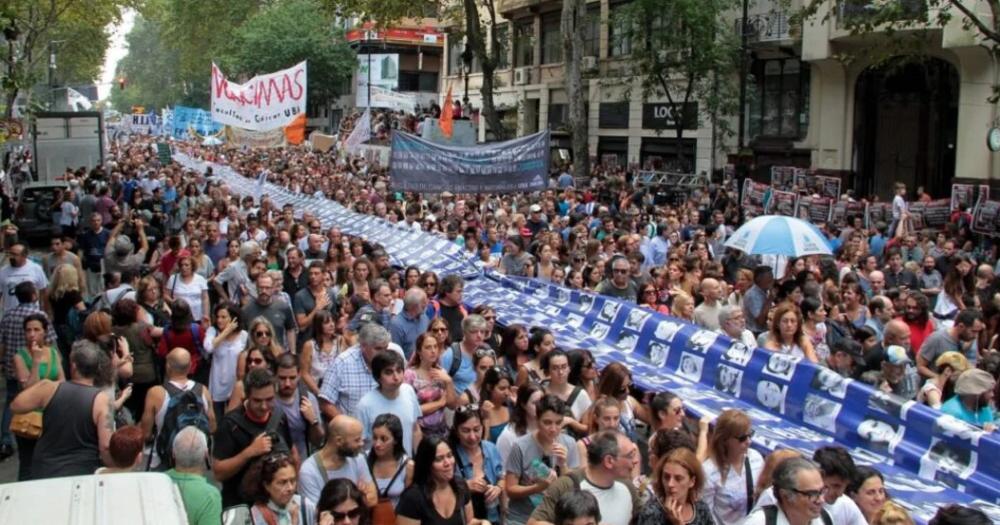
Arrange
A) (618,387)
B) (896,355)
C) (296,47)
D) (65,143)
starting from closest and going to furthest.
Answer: (618,387), (896,355), (65,143), (296,47)

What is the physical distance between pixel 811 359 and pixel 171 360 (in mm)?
4579

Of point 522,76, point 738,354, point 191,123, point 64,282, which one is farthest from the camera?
point 191,123

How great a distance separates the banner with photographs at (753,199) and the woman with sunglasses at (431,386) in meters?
15.8

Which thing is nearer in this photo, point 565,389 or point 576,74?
point 565,389

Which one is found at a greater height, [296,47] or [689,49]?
[296,47]

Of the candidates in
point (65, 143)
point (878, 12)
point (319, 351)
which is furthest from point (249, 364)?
point (65, 143)

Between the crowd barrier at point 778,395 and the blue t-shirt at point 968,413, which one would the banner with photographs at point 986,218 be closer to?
the crowd barrier at point 778,395

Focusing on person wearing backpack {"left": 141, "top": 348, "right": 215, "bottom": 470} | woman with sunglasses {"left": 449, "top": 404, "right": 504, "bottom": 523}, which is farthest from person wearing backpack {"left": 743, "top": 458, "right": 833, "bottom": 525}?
person wearing backpack {"left": 141, "top": 348, "right": 215, "bottom": 470}

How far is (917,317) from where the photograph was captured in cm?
982

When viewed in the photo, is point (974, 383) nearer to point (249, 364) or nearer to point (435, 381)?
point (435, 381)

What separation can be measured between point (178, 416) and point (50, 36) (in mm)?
49287

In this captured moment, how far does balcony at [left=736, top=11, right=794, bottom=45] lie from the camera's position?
29755mm

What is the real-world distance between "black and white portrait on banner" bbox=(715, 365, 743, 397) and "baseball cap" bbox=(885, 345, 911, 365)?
42.3 inches

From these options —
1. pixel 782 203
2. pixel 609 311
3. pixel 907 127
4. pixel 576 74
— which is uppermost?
pixel 576 74
